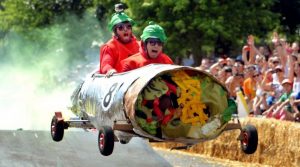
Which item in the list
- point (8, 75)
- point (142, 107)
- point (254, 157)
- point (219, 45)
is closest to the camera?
point (142, 107)

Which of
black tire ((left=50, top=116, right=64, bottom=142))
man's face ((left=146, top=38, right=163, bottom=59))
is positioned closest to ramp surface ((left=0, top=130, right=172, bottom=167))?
black tire ((left=50, top=116, right=64, bottom=142))

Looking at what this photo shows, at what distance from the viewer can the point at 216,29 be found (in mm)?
32625

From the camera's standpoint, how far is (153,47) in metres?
11.3

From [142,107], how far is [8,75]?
30116 mm

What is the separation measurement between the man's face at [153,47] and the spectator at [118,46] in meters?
0.95

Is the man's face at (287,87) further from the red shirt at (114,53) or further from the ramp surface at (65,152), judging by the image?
the red shirt at (114,53)

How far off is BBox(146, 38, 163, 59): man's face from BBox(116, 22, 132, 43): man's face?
1210mm

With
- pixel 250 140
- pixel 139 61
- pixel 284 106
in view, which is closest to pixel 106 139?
pixel 139 61

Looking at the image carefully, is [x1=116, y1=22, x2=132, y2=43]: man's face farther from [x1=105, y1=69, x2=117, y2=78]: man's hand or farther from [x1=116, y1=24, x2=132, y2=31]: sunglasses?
[x1=105, y1=69, x2=117, y2=78]: man's hand

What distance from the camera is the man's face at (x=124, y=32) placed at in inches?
491

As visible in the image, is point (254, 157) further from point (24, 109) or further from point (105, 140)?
point (24, 109)

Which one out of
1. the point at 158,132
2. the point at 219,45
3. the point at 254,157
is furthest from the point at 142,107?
the point at 219,45

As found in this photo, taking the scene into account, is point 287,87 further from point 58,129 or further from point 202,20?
point 202,20

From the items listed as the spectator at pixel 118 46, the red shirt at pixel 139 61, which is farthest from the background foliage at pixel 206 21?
the red shirt at pixel 139 61
